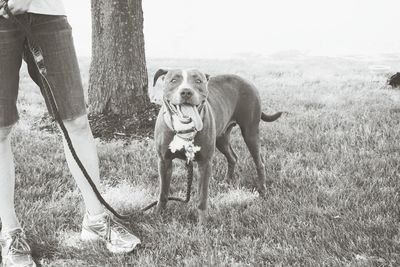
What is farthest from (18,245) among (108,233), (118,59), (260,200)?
(118,59)

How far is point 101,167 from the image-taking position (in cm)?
484

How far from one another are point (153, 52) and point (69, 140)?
18.6m

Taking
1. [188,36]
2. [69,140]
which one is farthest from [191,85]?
[188,36]

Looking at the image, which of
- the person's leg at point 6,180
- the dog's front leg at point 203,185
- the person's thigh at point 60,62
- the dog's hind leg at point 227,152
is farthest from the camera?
the dog's hind leg at point 227,152

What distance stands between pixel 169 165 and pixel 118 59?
2.37 m

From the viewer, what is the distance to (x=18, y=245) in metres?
3.17

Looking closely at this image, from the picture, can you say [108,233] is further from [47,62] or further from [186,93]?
[47,62]

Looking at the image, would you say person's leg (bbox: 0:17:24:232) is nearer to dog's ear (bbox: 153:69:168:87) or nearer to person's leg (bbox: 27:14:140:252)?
person's leg (bbox: 27:14:140:252)

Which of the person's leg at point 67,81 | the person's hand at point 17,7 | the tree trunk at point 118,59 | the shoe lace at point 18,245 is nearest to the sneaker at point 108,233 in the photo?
the person's leg at point 67,81

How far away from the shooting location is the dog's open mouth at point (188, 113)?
349cm

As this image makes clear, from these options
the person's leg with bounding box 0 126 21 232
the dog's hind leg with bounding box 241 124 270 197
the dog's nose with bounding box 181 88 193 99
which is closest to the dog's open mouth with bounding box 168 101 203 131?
the dog's nose with bounding box 181 88 193 99

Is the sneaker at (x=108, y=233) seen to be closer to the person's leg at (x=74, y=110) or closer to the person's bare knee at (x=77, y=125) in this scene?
the person's leg at (x=74, y=110)

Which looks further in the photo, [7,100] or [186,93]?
[186,93]

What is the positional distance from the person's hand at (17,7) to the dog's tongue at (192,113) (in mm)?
1276
